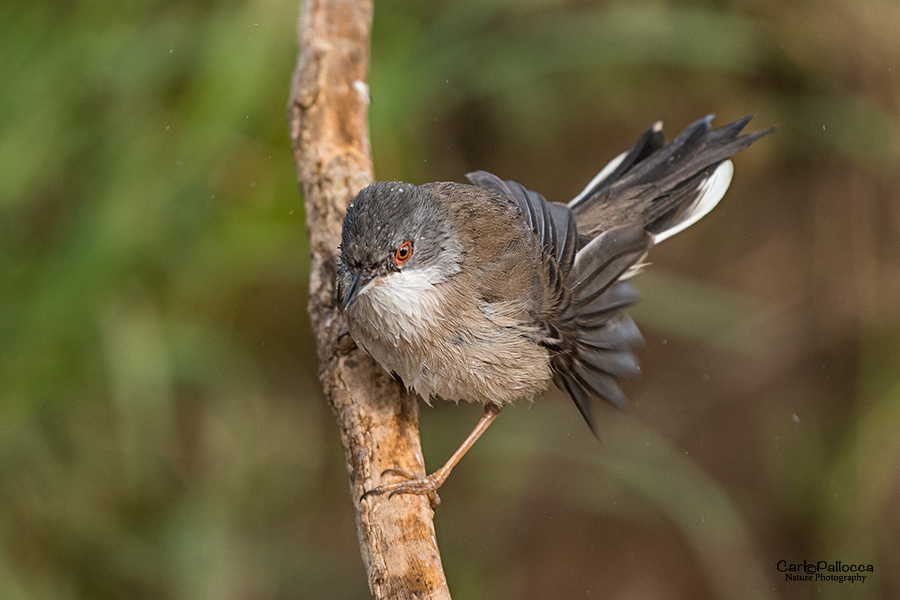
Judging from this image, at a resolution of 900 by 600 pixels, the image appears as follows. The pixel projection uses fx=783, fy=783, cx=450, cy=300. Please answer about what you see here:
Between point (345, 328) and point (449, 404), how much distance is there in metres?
2.42

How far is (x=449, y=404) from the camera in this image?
5609 mm

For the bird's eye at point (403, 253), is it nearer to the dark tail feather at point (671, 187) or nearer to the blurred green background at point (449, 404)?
the dark tail feather at point (671, 187)

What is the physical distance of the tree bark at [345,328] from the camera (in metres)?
2.64

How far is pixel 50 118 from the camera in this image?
4492mm

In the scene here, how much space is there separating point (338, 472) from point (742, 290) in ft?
11.0

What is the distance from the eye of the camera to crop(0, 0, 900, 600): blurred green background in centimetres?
432

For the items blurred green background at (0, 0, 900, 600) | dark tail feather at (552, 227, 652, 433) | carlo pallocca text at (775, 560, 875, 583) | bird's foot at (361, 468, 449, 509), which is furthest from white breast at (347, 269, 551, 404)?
carlo pallocca text at (775, 560, 875, 583)

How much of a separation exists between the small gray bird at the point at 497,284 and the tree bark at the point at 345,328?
0.11m

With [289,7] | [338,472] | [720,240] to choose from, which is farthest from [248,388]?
[720,240]

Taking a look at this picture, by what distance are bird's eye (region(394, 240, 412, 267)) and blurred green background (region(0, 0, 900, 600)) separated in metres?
2.09

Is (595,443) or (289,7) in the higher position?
(289,7)

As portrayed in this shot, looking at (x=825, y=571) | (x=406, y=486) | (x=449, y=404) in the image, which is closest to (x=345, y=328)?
(x=406, y=486)

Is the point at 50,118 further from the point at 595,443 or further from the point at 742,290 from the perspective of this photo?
the point at 742,290

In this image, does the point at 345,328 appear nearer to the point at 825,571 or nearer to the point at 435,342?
the point at 435,342
